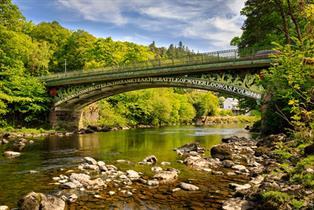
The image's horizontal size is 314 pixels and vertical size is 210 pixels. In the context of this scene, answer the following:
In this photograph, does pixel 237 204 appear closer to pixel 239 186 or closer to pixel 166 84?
pixel 239 186

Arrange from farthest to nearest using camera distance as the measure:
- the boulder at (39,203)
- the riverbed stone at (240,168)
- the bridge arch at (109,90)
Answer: the bridge arch at (109,90), the riverbed stone at (240,168), the boulder at (39,203)

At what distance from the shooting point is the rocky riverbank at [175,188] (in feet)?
28.6

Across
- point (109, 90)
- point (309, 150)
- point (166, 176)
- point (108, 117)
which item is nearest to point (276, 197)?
point (309, 150)

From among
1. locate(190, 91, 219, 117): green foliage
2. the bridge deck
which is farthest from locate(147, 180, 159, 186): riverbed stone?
locate(190, 91, 219, 117): green foliage

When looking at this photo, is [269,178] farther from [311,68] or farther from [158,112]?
[158,112]

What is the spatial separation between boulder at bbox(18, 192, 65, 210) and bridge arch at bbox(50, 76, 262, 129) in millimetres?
21411

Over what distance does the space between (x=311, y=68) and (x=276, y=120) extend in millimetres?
14980

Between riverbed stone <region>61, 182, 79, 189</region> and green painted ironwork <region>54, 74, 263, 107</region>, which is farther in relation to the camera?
green painted ironwork <region>54, 74, 263, 107</region>

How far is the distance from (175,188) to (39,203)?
4885 millimetres

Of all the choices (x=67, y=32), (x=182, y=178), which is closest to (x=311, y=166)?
(x=182, y=178)

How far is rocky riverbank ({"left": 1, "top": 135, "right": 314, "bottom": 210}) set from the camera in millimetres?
8727

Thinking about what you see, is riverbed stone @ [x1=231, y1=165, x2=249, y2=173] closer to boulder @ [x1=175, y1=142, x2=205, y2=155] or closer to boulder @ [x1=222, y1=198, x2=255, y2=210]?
boulder @ [x1=222, y1=198, x2=255, y2=210]

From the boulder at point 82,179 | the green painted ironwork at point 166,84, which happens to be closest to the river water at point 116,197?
the boulder at point 82,179

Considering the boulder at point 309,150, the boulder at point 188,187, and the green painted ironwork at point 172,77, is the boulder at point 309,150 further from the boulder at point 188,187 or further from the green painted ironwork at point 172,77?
the green painted ironwork at point 172,77
